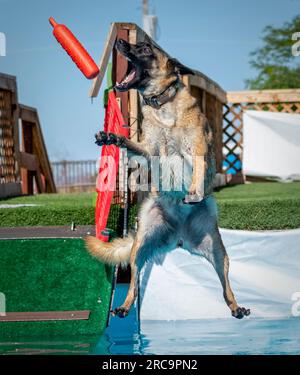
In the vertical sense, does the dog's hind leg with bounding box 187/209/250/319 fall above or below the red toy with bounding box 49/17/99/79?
below

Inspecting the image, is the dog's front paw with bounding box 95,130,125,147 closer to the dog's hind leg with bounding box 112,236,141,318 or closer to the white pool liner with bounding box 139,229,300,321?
the dog's hind leg with bounding box 112,236,141,318

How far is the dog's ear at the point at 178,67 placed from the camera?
3.79 meters

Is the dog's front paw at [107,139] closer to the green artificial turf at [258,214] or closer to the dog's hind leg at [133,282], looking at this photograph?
the dog's hind leg at [133,282]

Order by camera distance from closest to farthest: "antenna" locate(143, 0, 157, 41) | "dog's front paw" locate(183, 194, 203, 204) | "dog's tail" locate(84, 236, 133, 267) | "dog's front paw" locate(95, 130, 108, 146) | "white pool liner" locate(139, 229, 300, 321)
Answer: "dog's front paw" locate(95, 130, 108, 146)
"dog's front paw" locate(183, 194, 203, 204)
"dog's tail" locate(84, 236, 133, 267)
"white pool liner" locate(139, 229, 300, 321)
"antenna" locate(143, 0, 157, 41)

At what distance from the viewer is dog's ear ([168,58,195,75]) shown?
12.4 feet

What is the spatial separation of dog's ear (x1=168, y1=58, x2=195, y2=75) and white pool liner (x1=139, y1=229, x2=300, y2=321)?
913 millimetres

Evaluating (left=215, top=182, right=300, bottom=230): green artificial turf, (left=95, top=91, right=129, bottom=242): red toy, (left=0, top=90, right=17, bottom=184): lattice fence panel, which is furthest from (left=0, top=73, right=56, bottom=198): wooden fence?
(left=95, top=91, right=129, bottom=242): red toy

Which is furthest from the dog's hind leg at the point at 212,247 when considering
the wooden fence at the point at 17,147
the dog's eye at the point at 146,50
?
the wooden fence at the point at 17,147

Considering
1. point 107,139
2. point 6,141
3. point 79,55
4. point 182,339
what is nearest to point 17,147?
point 6,141

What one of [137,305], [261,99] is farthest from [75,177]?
[137,305]

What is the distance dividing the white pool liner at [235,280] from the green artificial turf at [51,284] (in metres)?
0.37

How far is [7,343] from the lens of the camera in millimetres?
3801
